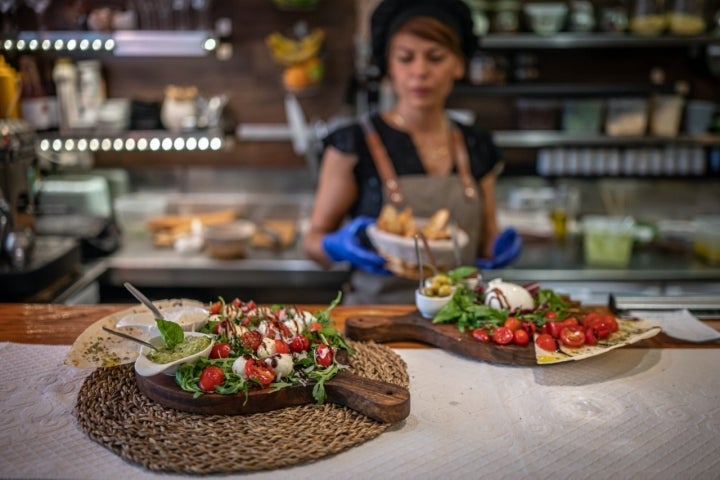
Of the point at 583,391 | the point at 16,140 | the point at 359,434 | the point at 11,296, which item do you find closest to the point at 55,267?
the point at 11,296

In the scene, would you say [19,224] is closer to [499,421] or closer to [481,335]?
[481,335]

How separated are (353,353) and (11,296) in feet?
5.18

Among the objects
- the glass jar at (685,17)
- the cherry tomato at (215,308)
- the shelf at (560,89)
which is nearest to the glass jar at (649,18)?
the glass jar at (685,17)

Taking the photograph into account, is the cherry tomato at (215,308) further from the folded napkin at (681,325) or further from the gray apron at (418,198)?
the folded napkin at (681,325)

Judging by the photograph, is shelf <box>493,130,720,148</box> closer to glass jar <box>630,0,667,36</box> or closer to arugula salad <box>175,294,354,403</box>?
glass jar <box>630,0,667,36</box>

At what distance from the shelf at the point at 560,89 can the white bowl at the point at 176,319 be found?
309 cm

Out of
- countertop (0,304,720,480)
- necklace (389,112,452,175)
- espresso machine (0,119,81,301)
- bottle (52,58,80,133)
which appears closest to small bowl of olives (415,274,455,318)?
countertop (0,304,720,480)

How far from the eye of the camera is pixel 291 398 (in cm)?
171

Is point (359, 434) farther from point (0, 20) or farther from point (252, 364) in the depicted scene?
point (0, 20)

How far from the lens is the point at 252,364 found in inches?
67.0

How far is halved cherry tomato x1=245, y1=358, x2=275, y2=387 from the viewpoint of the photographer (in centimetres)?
167

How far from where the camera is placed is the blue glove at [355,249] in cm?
271

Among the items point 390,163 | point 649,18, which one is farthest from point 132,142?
point 649,18

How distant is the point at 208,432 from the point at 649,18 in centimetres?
398
